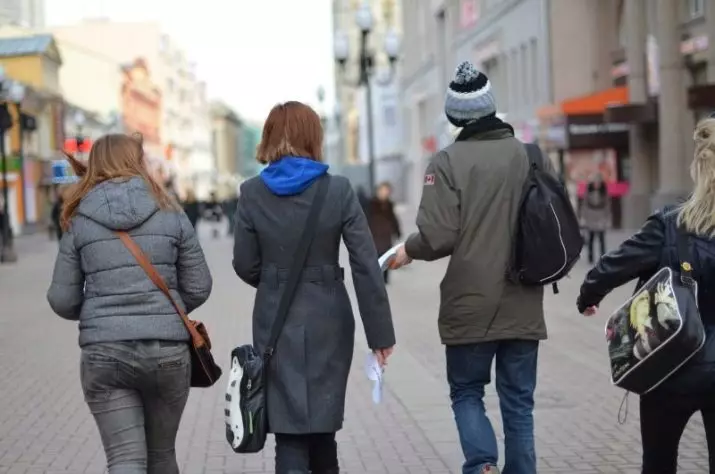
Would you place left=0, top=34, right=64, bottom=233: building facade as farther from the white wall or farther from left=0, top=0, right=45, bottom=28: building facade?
the white wall

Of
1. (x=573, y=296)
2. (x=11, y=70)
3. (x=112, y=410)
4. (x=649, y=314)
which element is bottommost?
(x=573, y=296)

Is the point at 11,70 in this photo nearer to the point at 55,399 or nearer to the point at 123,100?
the point at 123,100

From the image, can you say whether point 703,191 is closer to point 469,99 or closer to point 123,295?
point 469,99

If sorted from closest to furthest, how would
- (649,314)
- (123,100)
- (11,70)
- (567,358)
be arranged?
(649,314)
(567,358)
(11,70)
(123,100)

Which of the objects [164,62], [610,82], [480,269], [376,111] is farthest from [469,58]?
[164,62]

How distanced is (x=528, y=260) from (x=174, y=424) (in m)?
1.52

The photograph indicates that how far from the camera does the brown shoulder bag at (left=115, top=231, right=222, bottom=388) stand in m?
4.68

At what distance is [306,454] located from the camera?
5.03m

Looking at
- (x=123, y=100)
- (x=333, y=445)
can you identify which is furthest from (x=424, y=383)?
(x=123, y=100)

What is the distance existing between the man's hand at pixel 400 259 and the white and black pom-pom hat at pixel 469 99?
578mm

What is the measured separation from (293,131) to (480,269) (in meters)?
0.94

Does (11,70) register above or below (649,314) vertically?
above

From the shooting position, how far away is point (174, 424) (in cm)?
491

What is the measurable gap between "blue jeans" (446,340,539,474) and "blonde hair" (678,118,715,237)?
117cm
